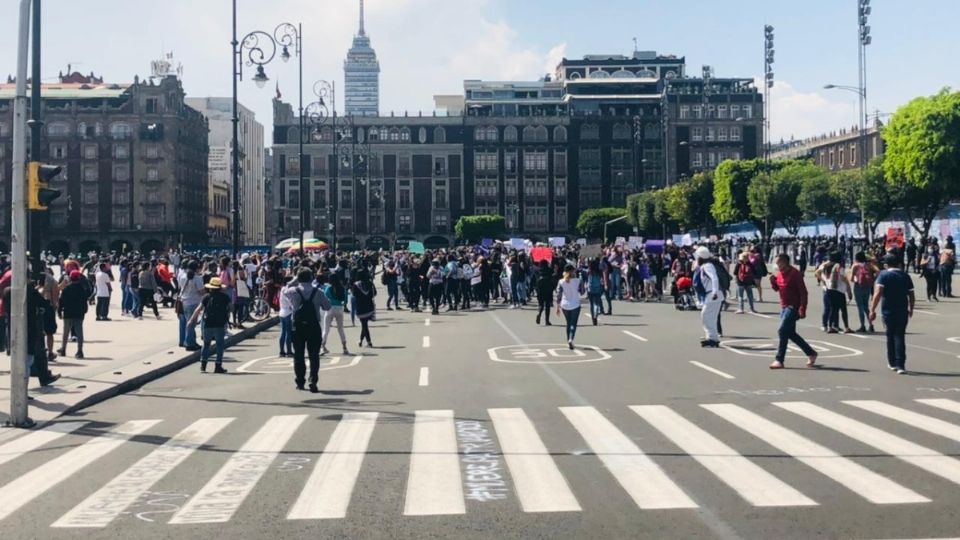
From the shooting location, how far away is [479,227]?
111438 millimetres

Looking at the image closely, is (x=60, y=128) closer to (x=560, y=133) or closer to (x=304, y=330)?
(x=560, y=133)

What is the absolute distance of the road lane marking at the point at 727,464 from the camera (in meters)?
7.60

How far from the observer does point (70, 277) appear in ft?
64.5

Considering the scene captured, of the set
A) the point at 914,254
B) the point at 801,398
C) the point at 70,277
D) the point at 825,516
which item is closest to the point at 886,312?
the point at 801,398

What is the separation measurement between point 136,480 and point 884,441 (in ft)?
21.3

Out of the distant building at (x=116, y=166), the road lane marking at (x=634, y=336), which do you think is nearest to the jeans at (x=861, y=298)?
the road lane marking at (x=634, y=336)

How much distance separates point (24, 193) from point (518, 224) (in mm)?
110256

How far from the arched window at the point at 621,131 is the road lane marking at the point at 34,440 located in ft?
370

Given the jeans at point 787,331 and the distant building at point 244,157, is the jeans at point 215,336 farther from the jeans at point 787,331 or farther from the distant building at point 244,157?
the distant building at point 244,157

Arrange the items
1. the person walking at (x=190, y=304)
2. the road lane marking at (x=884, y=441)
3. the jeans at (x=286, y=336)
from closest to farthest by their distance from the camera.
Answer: the road lane marking at (x=884, y=441) < the jeans at (x=286, y=336) < the person walking at (x=190, y=304)

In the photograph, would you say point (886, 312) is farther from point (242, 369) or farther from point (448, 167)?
point (448, 167)

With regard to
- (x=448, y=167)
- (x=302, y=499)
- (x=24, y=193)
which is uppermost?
(x=448, y=167)

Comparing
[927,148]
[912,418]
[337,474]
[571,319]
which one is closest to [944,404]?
[912,418]

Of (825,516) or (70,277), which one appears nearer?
(825,516)
